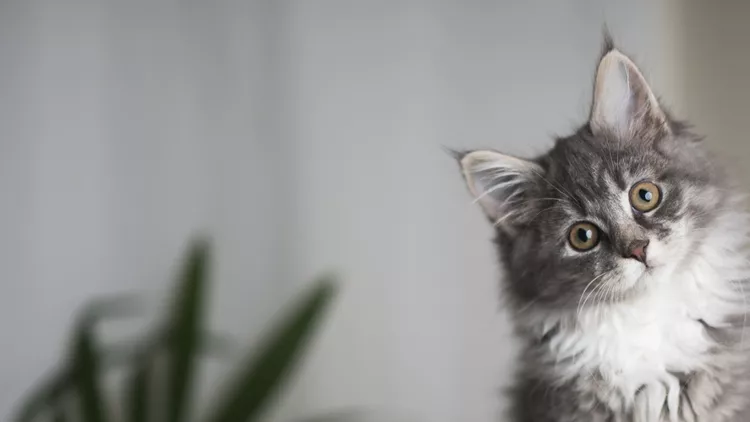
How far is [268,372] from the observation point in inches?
36.9

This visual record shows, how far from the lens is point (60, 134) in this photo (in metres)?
1.20

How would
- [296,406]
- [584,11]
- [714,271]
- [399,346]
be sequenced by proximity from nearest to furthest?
[714,271], [584,11], [399,346], [296,406]

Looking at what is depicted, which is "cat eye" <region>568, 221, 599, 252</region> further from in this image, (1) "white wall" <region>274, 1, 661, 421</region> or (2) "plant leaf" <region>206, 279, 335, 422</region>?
(2) "plant leaf" <region>206, 279, 335, 422</region>

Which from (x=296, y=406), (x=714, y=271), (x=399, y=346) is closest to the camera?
(x=714, y=271)

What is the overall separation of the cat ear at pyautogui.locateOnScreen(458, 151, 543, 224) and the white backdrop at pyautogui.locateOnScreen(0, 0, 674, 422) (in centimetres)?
6

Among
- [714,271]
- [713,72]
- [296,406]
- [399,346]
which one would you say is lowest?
[296,406]

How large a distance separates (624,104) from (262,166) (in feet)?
2.12

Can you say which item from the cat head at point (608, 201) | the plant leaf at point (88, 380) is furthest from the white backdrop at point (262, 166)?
the plant leaf at point (88, 380)

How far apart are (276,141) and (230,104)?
115 millimetres

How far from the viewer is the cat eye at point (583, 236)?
75 centimetres

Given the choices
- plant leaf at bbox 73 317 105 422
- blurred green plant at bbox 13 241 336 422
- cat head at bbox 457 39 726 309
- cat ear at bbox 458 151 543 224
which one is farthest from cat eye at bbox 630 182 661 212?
plant leaf at bbox 73 317 105 422

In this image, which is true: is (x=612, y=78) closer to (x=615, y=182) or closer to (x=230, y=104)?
Result: (x=615, y=182)

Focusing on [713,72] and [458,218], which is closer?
[713,72]

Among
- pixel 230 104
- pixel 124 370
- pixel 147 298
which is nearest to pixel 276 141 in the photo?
Result: pixel 230 104
